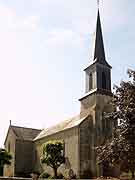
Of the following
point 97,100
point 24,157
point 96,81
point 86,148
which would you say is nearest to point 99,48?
point 96,81

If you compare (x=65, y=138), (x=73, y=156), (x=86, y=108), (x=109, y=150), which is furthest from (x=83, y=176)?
(x=109, y=150)

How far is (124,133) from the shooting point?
16688 millimetres

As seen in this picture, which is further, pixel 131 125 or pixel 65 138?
pixel 65 138

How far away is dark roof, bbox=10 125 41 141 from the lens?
55.9 m

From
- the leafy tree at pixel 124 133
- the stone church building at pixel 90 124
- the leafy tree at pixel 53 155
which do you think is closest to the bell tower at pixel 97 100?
the stone church building at pixel 90 124

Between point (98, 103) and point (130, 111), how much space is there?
84.4ft

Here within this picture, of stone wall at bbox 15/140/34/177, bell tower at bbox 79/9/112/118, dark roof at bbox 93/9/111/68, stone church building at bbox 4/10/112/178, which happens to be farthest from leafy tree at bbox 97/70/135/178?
stone wall at bbox 15/140/34/177

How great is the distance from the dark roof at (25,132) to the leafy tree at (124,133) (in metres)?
39.1

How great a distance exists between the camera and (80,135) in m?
41.0

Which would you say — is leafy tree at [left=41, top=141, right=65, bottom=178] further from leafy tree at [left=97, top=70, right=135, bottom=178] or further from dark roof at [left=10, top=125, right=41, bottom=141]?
leafy tree at [left=97, top=70, right=135, bottom=178]

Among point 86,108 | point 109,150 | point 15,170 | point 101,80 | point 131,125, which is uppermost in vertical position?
point 101,80

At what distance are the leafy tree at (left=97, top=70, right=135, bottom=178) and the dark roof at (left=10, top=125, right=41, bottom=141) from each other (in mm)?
39063

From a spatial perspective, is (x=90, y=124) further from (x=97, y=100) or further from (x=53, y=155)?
(x=53, y=155)

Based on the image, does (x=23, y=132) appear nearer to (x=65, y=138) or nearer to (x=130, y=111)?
(x=65, y=138)
